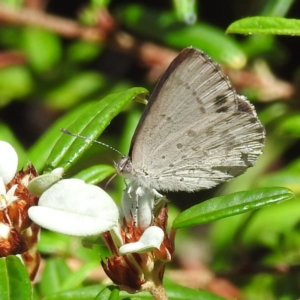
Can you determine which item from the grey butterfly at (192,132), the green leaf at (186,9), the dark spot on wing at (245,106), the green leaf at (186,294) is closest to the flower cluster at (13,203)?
the grey butterfly at (192,132)

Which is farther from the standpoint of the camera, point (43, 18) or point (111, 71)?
point (111, 71)

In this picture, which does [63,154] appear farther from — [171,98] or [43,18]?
[43,18]

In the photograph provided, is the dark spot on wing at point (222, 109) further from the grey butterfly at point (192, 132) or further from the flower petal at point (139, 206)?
the flower petal at point (139, 206)

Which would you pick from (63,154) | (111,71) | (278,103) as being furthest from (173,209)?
(63,154)

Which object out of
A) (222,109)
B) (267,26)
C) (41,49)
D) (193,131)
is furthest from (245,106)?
(41,49)

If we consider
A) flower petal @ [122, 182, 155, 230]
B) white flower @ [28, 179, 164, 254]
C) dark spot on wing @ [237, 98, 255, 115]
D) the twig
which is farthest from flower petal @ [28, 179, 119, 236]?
the twig

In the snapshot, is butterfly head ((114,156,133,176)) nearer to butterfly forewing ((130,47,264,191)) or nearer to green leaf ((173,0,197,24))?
butterfly forewing ((130,47,264,191))

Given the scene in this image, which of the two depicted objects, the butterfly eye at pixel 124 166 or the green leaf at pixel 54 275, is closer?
the butterfly eye at pixel 124 166
